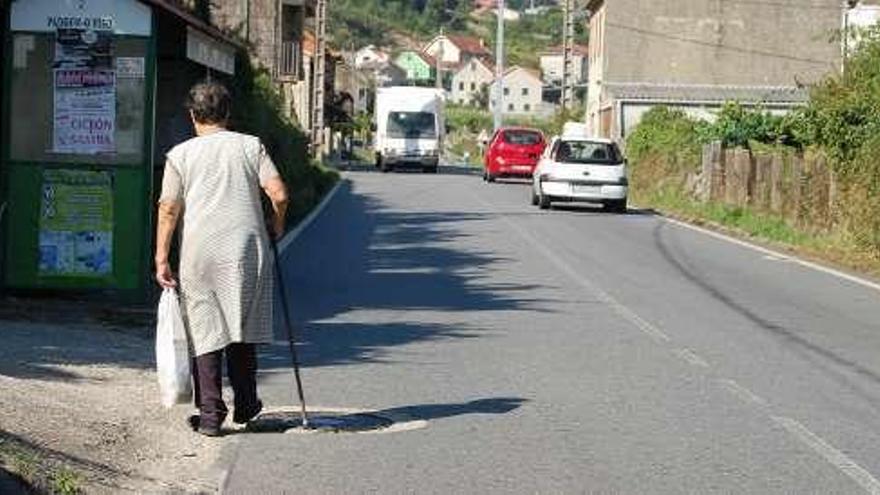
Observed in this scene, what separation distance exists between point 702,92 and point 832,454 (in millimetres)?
57898

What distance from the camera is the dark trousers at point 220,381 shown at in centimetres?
833

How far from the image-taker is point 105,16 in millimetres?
12805

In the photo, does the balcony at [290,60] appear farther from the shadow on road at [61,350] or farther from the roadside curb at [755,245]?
the shadow on road at [61,350]

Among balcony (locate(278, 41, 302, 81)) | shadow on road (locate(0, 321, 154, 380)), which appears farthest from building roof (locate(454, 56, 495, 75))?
shadow on road (locate(0, 321, 154, 380))

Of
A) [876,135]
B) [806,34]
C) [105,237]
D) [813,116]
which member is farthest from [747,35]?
[105,237]

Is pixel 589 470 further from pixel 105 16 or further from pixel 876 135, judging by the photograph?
pixel 876 135

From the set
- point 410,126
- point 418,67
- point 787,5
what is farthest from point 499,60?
point 418,67

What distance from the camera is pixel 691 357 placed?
38.5ft

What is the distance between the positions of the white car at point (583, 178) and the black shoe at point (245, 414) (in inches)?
943

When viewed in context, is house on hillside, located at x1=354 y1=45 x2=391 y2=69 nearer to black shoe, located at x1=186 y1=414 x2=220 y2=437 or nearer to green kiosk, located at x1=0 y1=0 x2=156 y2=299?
green kiosk, located at x1=0 y1=0 x2=156 y2=299

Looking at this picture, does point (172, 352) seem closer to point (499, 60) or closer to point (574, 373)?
point (574, 373)

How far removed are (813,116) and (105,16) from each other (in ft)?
56.8

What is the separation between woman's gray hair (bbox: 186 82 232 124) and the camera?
8367 millimetres

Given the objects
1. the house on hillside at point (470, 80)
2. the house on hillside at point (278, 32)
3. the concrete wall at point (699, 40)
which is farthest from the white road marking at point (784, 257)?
the house on hillside at point (470, 80)
